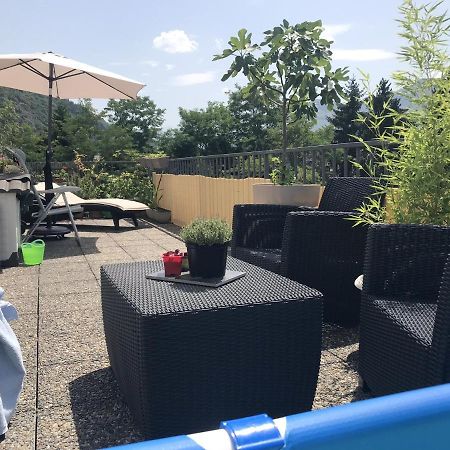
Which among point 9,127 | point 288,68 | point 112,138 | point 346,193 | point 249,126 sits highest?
point 249,126

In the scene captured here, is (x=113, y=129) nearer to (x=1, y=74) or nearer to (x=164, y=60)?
(x=164, y=60)

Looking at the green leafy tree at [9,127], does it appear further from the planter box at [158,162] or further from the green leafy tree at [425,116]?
the green leafy tree at [425,116]

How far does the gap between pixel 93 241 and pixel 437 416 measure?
6457mm

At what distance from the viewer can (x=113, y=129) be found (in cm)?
4494

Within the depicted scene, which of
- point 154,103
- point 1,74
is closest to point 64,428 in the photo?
point 1,74

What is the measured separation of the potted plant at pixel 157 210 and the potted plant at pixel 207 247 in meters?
7.06

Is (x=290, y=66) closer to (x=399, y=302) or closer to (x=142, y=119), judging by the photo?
(x=399, y=302)

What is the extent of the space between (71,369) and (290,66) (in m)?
3.64

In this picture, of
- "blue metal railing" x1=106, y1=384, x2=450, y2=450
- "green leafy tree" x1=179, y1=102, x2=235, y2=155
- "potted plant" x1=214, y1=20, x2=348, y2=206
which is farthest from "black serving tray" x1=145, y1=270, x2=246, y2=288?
"green leafy tree" x1=179, y1=102, x2=235, y2=155

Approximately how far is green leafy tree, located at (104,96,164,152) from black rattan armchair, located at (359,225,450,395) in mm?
52305

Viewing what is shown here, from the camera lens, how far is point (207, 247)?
2.19 meters

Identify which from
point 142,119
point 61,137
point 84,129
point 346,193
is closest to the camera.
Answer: point 346,193

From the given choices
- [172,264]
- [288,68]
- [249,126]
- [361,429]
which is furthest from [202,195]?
[249,126]

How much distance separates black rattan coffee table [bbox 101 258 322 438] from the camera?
1.76 meters
